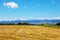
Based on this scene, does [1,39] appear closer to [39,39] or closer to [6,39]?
[6,39]

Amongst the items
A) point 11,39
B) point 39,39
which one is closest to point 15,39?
point 11,39

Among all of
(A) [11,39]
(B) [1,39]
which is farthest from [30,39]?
(B) [1,39]

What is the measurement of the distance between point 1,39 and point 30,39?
3.51 meters

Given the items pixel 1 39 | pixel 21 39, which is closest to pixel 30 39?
pixel 21 39

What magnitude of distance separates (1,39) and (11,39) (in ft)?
3.94

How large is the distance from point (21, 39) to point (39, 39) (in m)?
2.21

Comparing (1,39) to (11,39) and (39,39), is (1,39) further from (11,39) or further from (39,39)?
(39,39)

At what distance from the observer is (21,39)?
63.1 ft

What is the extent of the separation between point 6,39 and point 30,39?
2931mm

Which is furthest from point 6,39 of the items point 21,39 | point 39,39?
point 39,39

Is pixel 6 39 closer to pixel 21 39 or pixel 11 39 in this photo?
pixel 11 39

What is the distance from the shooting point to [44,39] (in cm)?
1941

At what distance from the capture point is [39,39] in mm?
19406

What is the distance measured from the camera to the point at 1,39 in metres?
19.1
